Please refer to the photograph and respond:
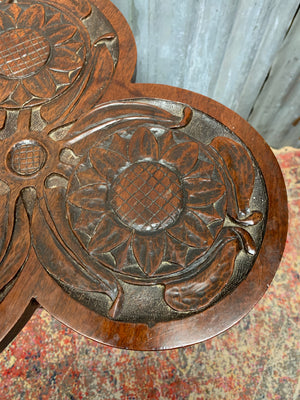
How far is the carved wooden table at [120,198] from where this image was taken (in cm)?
81

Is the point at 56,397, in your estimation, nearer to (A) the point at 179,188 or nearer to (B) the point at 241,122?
(A) the point at 179,188

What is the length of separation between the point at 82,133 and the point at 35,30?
373mm

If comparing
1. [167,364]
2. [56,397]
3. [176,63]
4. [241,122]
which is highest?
[241,122]

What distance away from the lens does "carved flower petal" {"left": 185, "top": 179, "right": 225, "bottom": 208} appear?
0.88m

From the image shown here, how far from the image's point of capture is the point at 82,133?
3.12 ft

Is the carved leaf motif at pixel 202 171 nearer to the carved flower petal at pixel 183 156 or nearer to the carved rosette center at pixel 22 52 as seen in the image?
the carved flower petal at pixel 183 156

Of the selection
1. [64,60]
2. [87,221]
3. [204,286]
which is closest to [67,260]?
[87,221]

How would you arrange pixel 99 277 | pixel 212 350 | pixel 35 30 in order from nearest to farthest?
pixel 99 277, pixel 35 30, pixel 212 350

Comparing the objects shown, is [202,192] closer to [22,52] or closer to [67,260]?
[67,260]

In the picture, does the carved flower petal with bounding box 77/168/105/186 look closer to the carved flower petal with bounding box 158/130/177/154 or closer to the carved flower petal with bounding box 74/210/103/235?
the carved flower petal with bounding box 74/210/103/235

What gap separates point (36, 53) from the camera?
103 centimetres

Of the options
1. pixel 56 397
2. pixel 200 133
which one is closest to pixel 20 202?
pixel 200 133

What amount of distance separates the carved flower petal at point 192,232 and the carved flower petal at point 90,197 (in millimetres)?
181

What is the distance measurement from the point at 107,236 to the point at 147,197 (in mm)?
134
